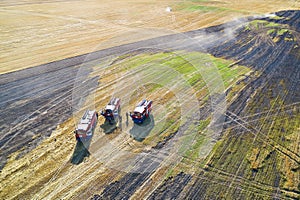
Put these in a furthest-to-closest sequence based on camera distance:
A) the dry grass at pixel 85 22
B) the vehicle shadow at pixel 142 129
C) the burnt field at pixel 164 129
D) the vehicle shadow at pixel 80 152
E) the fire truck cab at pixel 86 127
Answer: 1. the dry grass at pixel 85 22
2. the vehicle shadow at pixel 142 129
3. the fire truck cab at pixel 86 127
4. the vehicle shadow at pixel 80 152
5. the burnt field at pixel 164 129

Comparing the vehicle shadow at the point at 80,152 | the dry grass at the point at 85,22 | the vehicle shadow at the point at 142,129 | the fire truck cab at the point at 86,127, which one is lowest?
the vehicle shadow at the point at 80,152

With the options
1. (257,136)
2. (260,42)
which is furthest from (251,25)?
(257,136)

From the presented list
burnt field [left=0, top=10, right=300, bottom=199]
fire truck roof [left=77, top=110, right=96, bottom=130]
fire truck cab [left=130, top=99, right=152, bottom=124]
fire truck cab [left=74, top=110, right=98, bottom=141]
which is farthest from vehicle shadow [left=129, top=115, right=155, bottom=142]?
fire truck roof [left=77, top=110, right=96, bottom=130]

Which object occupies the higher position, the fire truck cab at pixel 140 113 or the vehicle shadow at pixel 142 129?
the fire truck cab at pixel 140 113

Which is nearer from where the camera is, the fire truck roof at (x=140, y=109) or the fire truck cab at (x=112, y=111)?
the fire truck roof at (x=140, y=109)

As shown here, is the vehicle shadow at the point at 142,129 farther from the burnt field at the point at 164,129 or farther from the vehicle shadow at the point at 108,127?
the vehicle shadow at the point at 108,127

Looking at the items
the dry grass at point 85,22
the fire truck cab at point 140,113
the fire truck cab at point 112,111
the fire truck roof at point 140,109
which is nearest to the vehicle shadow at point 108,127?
the fire truck cab at point 112,111
